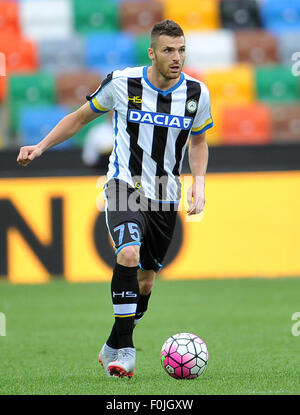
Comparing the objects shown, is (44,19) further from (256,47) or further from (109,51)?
(256,47)

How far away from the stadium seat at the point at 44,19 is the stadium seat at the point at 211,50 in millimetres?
2080

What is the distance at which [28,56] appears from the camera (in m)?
14.4

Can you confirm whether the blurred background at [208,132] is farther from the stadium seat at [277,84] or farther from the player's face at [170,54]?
the player's face at [170,54]

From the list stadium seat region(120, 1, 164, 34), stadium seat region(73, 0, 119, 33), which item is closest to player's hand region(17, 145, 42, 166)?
stadium seat region(120, 1, 164, 34)

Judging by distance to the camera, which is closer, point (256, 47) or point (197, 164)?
point (197, 164)

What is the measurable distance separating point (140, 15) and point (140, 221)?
1014 centimetres

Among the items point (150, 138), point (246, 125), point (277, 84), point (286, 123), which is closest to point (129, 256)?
point (150, 138)

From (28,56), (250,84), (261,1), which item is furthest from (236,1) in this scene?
(28,56)

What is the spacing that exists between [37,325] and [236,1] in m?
8.94

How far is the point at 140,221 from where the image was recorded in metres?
5.54

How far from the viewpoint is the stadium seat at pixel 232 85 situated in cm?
1413

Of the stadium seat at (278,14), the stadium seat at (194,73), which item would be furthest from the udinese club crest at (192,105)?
the stadium seat at (278,14)

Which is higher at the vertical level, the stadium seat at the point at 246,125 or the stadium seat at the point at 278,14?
the stadium seat at the point at 278,14

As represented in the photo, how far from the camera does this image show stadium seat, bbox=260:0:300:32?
15.6m
